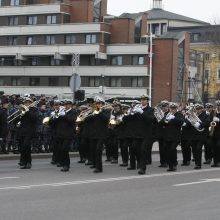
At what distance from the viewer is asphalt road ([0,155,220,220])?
9953 millimetres

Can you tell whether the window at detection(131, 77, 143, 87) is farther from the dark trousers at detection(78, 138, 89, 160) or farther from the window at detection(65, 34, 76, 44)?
the dark trousers at detection(78, 138, 89, 160)

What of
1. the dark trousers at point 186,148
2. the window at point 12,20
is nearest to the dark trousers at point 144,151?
the dark trousers at point 186,148

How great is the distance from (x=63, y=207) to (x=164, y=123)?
326 inches

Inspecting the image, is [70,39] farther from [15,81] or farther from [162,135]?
[162,135]

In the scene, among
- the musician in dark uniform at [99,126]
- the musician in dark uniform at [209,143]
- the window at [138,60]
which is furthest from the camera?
the window at [138,60]

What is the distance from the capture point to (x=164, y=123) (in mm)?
18297

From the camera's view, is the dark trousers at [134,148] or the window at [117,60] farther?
the window at [117,60]

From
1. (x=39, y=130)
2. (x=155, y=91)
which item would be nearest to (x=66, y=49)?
(x=155, y=91)

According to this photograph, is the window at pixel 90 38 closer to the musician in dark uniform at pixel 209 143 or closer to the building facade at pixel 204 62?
the building facade at pixel 204 62

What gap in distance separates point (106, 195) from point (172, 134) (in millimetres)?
6236

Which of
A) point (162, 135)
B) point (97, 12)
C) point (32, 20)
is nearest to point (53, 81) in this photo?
point (32, 20)

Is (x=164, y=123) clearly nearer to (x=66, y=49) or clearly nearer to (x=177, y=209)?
(x=177, y=209)

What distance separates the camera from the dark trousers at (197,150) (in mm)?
18750

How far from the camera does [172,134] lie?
1795 centimetres
